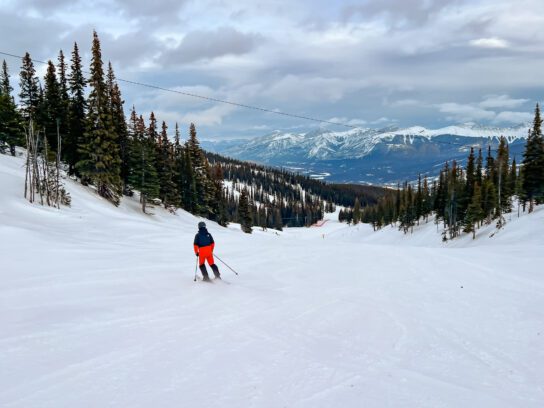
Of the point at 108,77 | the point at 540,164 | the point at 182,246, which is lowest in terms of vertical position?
the point at 182,246

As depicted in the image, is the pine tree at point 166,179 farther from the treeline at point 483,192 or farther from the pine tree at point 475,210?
the treeline at point 483,192

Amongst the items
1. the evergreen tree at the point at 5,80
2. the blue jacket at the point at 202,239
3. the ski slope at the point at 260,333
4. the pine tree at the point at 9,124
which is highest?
the evergreen tree at the point at 5,80

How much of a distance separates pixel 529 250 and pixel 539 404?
20770 mm

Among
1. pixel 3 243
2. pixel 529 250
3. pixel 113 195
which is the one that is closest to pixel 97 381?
pixel 3 243

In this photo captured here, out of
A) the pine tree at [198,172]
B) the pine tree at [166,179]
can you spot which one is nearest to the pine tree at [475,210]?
the pine tree at [198,172]

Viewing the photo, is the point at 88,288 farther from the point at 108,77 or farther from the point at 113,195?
the point at 108,77

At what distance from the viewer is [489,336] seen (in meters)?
8.29

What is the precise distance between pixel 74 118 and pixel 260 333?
4421 cm

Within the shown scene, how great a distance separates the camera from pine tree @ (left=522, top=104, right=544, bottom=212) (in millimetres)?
52156

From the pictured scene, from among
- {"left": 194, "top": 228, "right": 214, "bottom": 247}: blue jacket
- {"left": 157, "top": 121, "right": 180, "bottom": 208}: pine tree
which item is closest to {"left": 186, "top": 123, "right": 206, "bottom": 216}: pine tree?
{"left": 157, "top": 121, "right": 180, "bottom": 208}: pine tree

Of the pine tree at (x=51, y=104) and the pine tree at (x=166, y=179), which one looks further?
the pine tree at (x=166, y=179)

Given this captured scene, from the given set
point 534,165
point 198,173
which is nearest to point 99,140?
point 198,173

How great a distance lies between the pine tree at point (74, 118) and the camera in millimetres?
43741

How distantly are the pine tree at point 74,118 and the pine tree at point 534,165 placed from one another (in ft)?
188
